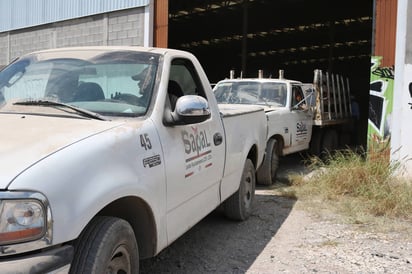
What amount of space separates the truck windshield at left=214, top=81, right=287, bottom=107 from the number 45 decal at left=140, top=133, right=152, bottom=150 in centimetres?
638

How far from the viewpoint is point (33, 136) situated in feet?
8.68

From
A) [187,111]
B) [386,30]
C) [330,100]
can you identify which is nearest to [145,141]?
[187,111]

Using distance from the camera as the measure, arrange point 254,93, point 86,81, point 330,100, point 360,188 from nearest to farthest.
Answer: point 86,81
point 360,188
point 254,93
point 330,100

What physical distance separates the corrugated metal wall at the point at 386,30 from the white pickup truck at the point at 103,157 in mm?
5243

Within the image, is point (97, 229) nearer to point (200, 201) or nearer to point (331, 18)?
point (200, 201)

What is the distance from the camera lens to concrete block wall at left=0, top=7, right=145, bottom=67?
12594 mm

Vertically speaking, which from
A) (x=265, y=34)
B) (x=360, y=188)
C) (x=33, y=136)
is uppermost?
(x=265, y=34)

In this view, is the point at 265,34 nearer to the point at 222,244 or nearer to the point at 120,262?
the point at 222,244

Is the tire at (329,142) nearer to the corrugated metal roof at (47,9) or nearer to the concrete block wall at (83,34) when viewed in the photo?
the concrete block wall at (83,34)

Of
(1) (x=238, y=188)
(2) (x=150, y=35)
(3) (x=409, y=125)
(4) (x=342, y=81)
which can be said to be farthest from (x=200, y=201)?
(4) (x=342, y=81)

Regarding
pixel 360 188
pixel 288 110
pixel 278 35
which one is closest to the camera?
pixel 360 188

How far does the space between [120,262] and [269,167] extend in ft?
18.4

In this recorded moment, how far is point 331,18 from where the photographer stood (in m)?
26.0

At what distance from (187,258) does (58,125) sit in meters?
2.14
